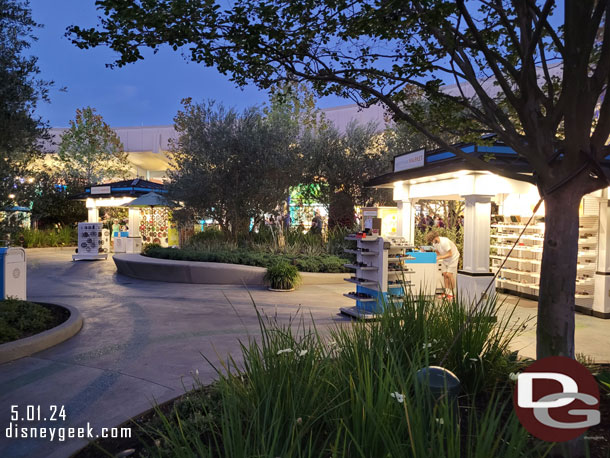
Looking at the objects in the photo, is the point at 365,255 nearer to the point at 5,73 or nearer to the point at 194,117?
the point at 5,73

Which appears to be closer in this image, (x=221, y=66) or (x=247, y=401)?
(x=247, y=401)

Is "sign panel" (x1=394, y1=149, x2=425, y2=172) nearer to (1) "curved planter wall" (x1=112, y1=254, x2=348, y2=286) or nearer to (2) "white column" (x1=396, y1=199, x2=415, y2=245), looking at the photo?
(2) "white column" (x1=396, y1=199, x2=415, y2=245)

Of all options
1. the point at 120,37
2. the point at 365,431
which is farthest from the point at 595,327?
the point at 120,37

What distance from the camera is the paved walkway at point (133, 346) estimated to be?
166 inches

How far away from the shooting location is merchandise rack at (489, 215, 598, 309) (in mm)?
9453

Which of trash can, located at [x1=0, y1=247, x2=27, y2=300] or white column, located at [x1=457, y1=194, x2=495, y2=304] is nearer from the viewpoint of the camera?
trash can, located at [x1=0, y1=247, x2=27, y2=300]

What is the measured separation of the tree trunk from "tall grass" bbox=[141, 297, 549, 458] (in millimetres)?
528

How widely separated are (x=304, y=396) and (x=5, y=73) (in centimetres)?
747

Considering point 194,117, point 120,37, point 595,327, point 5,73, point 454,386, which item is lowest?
point 595,327

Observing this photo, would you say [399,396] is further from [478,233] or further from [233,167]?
[233,167]

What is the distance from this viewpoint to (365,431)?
7.31 feet

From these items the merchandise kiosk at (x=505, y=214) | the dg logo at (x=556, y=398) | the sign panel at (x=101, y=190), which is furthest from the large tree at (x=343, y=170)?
the dg logo at (x=556, y=398)

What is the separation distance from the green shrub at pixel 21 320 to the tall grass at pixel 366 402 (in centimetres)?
397

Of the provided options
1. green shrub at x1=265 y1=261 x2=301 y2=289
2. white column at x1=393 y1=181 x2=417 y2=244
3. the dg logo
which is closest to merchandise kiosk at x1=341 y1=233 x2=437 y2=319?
green shrub at x1=265 y1=261 x2=301 y2=289
